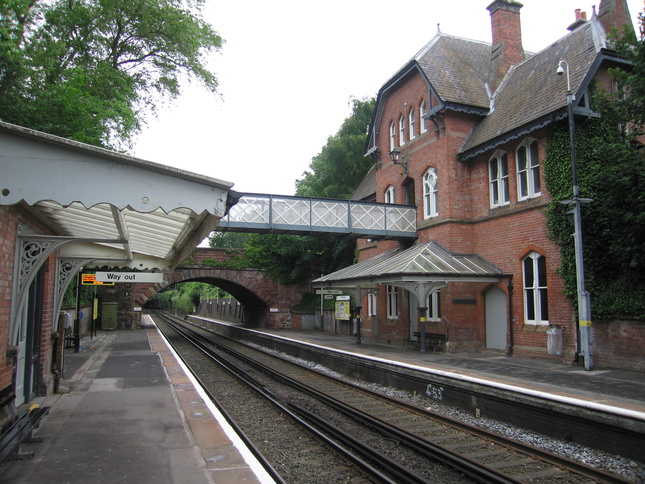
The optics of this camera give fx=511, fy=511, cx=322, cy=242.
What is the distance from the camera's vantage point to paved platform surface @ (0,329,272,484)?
4.75m

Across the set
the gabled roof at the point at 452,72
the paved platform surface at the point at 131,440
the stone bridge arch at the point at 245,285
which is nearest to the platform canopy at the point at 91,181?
the paved platform surface at the point at 131,440

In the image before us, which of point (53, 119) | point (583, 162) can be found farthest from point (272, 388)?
point (53, 119)

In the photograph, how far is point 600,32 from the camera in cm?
1544

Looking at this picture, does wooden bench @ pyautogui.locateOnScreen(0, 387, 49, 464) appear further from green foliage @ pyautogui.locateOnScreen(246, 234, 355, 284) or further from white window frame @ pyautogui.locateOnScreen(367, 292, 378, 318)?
green foliage @ pyautogui.locateOnScreen(246, 234, 355, 284)

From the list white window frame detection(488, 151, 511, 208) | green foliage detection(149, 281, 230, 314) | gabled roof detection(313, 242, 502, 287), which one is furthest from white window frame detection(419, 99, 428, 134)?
green foliage detection(149, 281, 230, 314)

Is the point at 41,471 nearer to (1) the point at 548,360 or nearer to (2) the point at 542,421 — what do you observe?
(2) the point at 542,421

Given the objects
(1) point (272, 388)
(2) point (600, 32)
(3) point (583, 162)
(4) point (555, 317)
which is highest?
(2) point (600, 32)

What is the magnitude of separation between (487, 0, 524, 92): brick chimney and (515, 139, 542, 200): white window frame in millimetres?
5081

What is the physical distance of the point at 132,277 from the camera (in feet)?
43.8

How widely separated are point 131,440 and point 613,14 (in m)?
17.9

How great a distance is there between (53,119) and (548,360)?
16949 mm

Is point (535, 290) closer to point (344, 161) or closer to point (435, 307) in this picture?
point (435, 307)

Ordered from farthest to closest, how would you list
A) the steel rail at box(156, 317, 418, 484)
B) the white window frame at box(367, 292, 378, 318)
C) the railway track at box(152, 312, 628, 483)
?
the white window frame at box(367, 292, 378, 318) < the railway track at box(152, 312, 628, 483) < the steel rail at box(156, 317, 418, 484)

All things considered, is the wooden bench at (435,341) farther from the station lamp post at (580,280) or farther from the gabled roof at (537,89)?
the gabled roof at (537,89)
